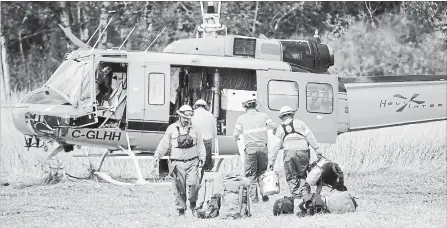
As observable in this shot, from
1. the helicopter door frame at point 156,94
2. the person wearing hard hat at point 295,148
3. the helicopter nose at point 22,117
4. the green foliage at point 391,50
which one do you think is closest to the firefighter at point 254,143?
the person wearing hard hat at point 295,148

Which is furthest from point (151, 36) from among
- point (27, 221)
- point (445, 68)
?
point (27, 221)

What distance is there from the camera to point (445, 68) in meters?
27.8

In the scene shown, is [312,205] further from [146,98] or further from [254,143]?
[146,98]

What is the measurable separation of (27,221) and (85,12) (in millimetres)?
22440

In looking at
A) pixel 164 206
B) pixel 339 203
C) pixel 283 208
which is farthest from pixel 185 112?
pixel 339 203

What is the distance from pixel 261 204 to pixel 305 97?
13.1 ft

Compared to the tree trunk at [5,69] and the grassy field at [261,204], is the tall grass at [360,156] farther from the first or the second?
the tree trunk at [5,69]

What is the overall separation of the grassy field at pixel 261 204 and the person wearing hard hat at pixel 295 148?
0.67m

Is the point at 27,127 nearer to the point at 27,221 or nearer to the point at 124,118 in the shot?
the point at 124,118

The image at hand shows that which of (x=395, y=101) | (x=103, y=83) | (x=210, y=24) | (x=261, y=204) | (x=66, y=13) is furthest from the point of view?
(x=66, y=13)

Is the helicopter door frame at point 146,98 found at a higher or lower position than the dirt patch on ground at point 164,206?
higher

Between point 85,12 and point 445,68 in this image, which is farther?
point 85,12

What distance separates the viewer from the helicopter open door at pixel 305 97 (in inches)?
763

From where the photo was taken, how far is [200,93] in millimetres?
19500
